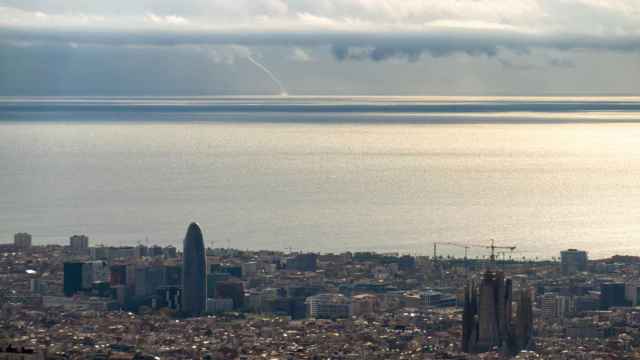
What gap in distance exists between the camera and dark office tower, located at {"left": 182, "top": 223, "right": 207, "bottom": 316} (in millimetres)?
27422

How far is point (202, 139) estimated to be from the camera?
262ft

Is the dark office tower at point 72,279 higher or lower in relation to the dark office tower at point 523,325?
higher

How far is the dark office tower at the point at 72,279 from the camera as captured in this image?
29.1 m

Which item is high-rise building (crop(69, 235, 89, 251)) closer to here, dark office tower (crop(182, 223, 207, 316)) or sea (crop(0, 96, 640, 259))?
sea (crop(0, 96, 640, 259))

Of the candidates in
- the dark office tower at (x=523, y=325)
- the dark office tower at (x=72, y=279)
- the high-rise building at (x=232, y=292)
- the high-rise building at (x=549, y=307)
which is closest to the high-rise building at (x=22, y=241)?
the dark office tower at (x=72, y=279)

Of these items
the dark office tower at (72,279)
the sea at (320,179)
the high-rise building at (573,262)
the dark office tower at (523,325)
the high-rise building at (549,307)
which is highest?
the sea at (320,179)

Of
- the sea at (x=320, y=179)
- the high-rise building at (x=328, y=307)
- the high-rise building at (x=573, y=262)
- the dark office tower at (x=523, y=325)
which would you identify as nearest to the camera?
the dark office tower at (x=523, y=325)

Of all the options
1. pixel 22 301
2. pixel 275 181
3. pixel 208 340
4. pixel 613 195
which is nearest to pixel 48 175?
pixel 275 181

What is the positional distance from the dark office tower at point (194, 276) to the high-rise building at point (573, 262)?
609cm

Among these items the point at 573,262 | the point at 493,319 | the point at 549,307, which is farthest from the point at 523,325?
the point at 573,262

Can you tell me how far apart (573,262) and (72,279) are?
25.9ft

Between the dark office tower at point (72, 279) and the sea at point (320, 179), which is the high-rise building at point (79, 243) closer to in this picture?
the sea at point (320, 179)

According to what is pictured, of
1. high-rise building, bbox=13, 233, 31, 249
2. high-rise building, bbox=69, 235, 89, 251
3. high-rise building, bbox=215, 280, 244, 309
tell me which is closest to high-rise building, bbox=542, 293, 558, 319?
high-rise building, bbox=215, 280, 244, 309

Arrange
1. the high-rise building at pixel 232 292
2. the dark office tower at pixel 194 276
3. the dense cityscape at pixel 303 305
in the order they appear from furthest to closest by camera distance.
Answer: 1. the high-rise building at pixel 232 292
2. the dark office tower at pixel 194 276
3. the dense cityscape at pixel 303 305
